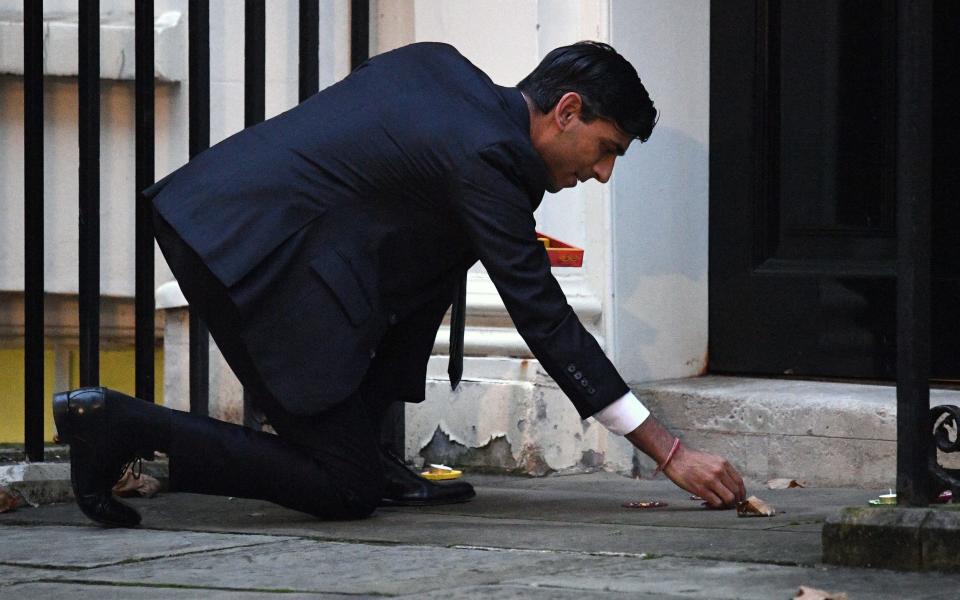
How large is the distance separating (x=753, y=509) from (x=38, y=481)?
1.62 m

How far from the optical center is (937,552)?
2406mm

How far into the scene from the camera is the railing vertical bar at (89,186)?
3771mm

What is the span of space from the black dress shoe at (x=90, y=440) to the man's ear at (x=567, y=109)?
3.27ft

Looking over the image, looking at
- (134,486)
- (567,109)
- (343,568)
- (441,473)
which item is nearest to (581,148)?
(567,109)

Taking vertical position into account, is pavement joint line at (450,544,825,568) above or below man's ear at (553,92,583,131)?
below

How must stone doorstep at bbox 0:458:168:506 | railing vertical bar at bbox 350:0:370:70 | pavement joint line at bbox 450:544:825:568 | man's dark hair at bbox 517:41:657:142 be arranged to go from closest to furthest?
1. pavement joint line at bbox 450:544:825:568
2. man's dark hair at bbox 517:41:657:142
3. stone doorstep at bbox 0:458:168:506
4. railing vertical bar at bbox 350:0:370:70

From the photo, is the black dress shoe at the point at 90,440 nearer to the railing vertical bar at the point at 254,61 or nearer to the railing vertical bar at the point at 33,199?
the railing vertical bar at the point at 33,199

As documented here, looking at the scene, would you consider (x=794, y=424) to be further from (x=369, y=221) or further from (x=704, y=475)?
(x=369, y=221)

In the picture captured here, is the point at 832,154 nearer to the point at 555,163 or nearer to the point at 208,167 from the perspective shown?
the point at 555,163

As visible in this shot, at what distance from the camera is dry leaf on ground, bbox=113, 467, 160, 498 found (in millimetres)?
3826

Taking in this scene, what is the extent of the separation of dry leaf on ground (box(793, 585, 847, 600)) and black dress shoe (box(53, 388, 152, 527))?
1481mm

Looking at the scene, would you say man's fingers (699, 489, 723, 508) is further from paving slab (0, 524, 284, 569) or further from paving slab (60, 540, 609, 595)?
paving slab (0, 524, 284, 569)

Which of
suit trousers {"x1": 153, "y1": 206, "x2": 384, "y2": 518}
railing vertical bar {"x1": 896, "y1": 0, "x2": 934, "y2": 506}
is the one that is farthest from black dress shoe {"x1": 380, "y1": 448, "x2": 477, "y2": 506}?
railing vertical bar {"x1": 896, "y1": 0, "x2": 934, "y2": 506}

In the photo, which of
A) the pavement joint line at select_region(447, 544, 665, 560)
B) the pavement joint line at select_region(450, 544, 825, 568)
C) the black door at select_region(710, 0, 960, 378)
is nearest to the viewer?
the pavement joint line at select_region(450, 544, 825, 568)
